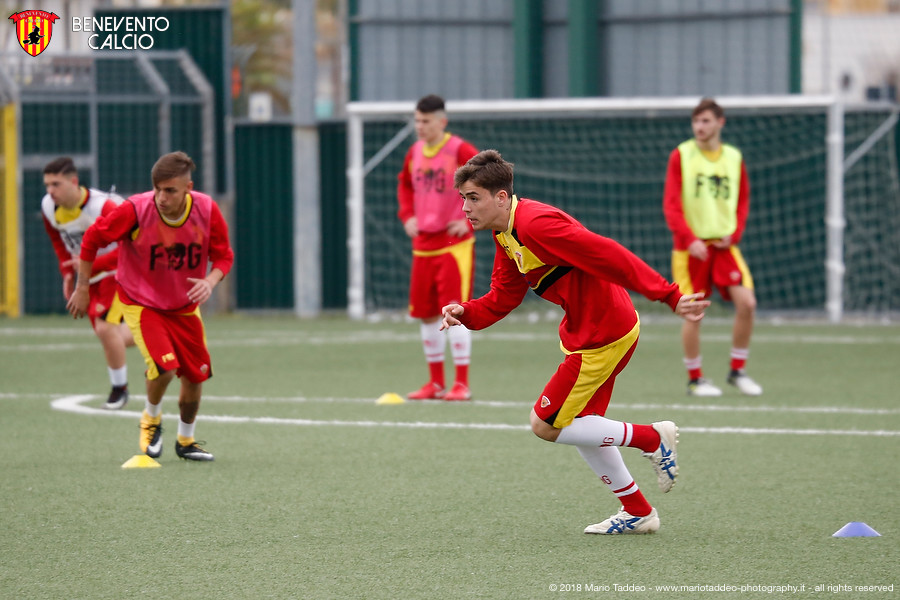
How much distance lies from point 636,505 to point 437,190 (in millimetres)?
4816

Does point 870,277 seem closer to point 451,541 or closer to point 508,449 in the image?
point 508,449

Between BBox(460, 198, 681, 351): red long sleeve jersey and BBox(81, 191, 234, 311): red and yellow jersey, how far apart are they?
220 cm

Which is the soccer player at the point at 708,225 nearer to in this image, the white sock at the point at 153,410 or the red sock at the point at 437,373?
the red sock at the point at 437,373

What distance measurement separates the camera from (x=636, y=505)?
18.0 ft

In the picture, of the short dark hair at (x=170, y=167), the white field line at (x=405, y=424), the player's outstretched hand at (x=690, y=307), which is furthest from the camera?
the white field line at (x=405, y=424)

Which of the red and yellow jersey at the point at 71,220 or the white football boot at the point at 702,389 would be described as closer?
the red and yellow jersey at the point at 71,220

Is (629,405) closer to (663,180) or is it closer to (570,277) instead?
(570,277)

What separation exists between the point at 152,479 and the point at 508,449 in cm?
203

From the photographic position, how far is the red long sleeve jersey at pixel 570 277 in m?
5.16

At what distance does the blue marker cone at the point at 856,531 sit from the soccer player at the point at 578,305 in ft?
2.29

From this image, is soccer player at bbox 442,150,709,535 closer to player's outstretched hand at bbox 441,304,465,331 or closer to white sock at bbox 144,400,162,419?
player's outstretched hand at bbox 441,304,465,331

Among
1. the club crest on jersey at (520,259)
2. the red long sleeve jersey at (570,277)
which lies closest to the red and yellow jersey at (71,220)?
the red long sleeve jersey at (570,277)

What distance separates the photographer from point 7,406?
952cm

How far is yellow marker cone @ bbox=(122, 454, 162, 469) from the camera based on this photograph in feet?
23.3
